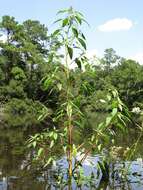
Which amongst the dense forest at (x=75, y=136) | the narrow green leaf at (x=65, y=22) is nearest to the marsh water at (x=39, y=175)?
the dense forest at (x=75, y=136)

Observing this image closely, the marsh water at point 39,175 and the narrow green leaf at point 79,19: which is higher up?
the narrow green leaf at point 79,19

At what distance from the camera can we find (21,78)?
216ft

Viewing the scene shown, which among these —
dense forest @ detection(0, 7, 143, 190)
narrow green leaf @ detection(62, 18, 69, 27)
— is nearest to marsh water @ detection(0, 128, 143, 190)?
dense forest @ detection(0, 7, 143, 190)

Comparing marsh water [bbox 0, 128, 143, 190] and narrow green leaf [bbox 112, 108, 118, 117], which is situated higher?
narrow green leaf [bbox 112, 108, 118, 117]

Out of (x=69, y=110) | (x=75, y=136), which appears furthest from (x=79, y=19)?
(x=75, y=136)

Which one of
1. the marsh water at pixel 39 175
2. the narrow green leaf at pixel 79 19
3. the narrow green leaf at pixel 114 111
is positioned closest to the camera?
the narrow green leaf at pixel 114 111

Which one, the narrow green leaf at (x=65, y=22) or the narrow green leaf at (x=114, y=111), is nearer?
the narrow green leaf at (x=114, y=111)

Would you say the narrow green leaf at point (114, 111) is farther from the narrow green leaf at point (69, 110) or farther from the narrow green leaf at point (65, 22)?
the narrow green leaf at point (65, 22)

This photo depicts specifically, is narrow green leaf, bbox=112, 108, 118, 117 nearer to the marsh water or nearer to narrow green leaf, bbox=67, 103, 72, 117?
narrow green leaf, bbox=67, 103, 72, 117

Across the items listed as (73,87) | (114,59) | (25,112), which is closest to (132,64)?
(114,59)

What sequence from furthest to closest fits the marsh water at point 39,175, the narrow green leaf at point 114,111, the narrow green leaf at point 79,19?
the marsh water at point 39,175 < the narrow green leaf at point 79,19 < the narrow green leaf at point 114,111

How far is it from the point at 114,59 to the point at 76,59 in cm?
11928

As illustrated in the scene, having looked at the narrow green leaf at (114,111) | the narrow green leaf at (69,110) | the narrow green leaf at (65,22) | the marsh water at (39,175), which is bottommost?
the marsh water at (39,175)

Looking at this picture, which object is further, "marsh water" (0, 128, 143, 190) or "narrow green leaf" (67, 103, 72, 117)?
"marsh water" (0, 128, 143, 190)
